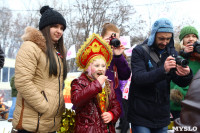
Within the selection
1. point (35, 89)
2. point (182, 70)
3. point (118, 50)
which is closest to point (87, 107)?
point (35, 89)

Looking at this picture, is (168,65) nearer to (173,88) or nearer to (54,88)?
(54,88)

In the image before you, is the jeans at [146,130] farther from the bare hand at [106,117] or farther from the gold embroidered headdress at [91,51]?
the gold embroidered headdress at [91,51]

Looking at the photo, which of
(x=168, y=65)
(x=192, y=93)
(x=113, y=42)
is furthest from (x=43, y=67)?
(x=192, y=93)

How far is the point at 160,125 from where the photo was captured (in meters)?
2.47

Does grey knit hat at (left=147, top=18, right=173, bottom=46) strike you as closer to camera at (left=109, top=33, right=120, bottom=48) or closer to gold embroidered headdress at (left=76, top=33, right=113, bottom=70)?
camera at (left=109, top=33, right=120, bottom=48)

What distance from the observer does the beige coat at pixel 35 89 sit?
2215mm

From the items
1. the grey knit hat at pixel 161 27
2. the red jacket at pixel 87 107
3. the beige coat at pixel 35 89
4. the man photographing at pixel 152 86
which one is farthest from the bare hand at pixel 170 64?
the beige coat at pixel 35 89

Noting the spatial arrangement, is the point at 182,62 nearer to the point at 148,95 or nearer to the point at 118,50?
the point at 148,95

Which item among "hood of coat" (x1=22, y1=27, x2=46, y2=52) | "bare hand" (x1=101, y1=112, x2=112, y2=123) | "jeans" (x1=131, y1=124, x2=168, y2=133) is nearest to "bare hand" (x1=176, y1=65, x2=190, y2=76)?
"jeans" (x1=131, y1=124, x2=168, y2=133)

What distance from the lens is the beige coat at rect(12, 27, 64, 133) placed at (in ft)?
7.27

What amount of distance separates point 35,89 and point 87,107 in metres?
0.61

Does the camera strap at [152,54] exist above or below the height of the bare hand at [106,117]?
above

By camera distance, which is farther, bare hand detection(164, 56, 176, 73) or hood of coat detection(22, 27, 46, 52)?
hood of coat detection(22, 27, 46, 52)

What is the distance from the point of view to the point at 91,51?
269cm
